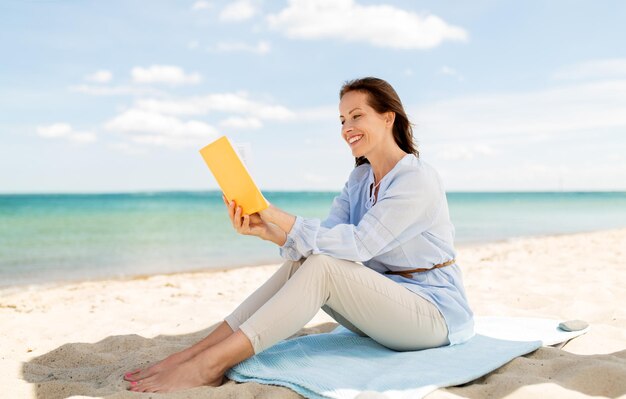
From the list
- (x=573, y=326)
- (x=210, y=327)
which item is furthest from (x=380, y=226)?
(x=210, y=327)

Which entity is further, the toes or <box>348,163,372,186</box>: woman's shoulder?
<box>348,163,372,186</box>: woman's shoulder

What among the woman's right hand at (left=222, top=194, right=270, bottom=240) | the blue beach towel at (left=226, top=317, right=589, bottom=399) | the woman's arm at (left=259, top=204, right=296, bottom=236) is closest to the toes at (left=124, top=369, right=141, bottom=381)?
the blue beach towel at (left=226, top=317, right=589, bottom=399)

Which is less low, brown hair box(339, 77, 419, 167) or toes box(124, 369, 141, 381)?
brown hair box(339, 77, 419, 167)

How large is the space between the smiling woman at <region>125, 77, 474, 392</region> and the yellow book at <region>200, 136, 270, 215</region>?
7cm

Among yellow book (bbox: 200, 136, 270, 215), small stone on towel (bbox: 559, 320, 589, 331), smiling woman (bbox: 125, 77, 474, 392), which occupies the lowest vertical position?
small stone on towel (bbox: 559, 320, 589, 331)

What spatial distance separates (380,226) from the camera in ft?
8.91

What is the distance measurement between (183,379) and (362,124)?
1559 mm

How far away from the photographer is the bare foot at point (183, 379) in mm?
2529

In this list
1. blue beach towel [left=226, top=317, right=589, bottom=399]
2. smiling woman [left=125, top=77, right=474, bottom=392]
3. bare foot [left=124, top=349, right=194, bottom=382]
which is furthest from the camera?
bare foot [left=124, top=349, right=194, bottom=382]

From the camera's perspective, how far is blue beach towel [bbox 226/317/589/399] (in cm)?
246

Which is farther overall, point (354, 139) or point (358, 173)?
point (358, 173)

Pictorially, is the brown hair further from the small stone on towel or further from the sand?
the small stone on towel

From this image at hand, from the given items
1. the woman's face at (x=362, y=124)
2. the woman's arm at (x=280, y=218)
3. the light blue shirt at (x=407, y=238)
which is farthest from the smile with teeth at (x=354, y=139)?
the woman's arm at (x=280, y=218)

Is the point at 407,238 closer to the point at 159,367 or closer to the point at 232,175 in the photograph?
the point at 232,175
